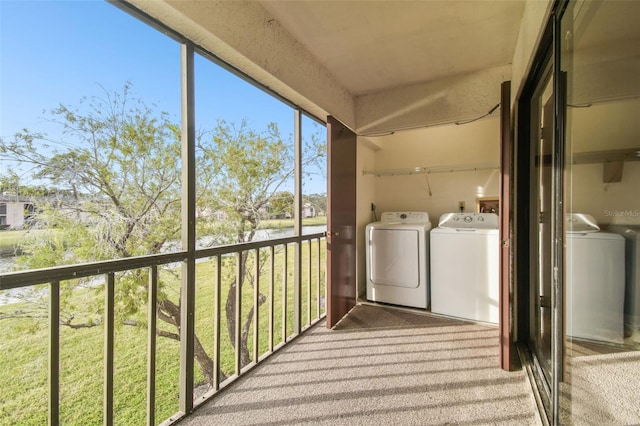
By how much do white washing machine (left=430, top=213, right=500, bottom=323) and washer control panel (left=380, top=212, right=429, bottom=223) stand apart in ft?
1.27

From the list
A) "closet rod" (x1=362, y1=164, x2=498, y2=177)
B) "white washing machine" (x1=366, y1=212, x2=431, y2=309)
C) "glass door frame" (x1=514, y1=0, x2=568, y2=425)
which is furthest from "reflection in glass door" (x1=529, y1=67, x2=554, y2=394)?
"closet rod" (x1=362, y1=164, x2=498, y2=177)

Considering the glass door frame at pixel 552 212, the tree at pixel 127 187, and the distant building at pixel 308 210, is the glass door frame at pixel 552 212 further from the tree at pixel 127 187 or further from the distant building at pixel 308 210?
the tree at pixel 127 187

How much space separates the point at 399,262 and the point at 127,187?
261 cm

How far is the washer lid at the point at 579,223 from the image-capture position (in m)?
1.18

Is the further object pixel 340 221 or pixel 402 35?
pixel 340 221

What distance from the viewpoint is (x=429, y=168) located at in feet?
11.2

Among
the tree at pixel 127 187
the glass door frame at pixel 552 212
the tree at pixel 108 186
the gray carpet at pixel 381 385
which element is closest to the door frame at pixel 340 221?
the gray carpet at pixel 381 385

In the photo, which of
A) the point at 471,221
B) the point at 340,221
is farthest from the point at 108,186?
the point at 471,221

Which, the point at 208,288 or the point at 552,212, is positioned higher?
the point at 552,212

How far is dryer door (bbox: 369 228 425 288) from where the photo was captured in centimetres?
291

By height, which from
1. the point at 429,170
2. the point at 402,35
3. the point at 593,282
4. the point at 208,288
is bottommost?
the point at 208,288

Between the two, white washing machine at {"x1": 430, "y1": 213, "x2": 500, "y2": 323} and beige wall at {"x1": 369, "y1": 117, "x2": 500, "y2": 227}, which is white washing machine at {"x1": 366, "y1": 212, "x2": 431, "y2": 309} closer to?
white washing machine at {"x1": 430, "y1": 213, "x2": 500, "y2": 323}

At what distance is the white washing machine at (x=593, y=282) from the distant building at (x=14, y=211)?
2401 mm

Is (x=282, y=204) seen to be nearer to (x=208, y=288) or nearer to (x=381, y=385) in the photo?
(x=208, y=288)
